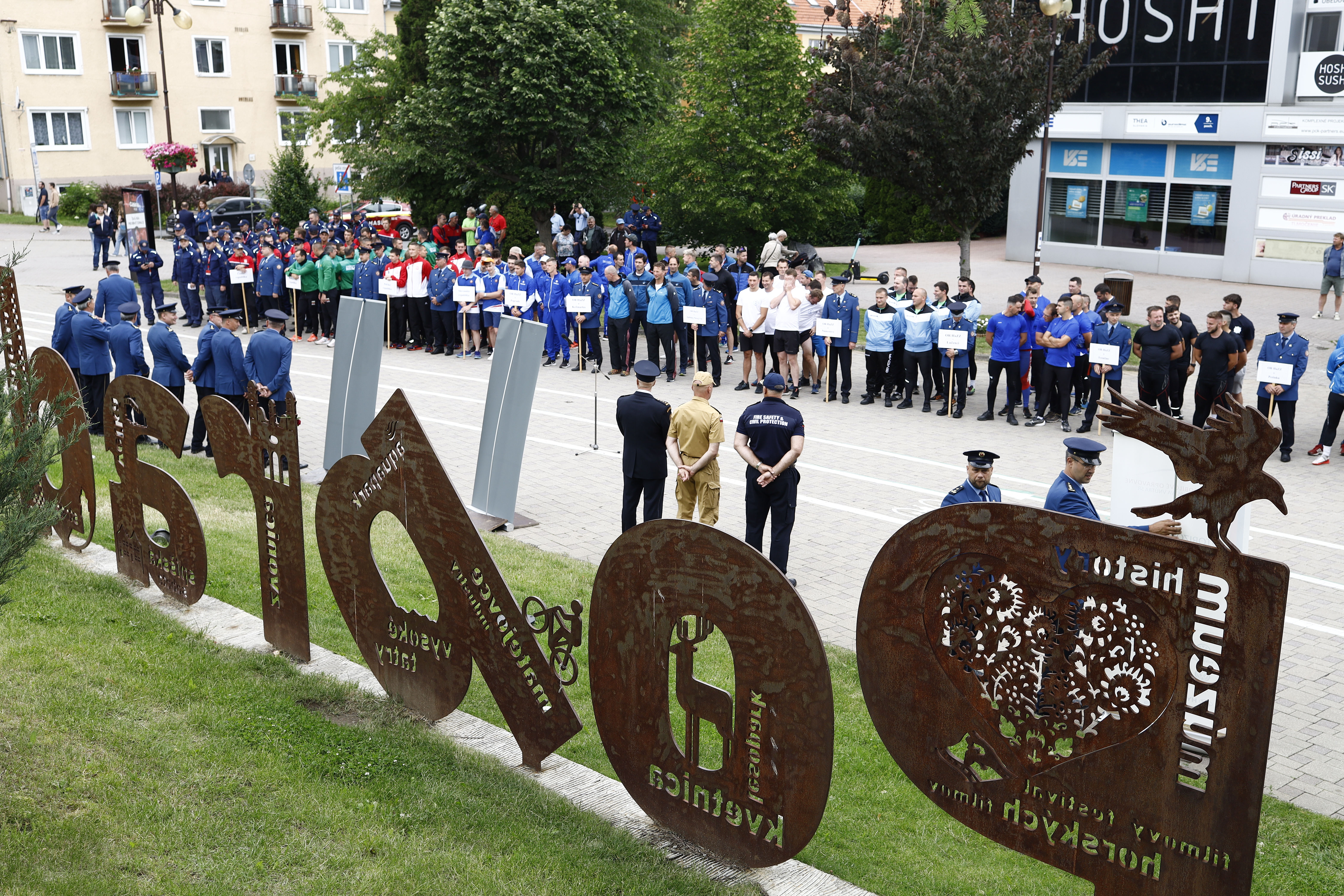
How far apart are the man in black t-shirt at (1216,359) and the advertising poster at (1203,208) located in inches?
656

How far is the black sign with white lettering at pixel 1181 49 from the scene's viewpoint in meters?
29.0

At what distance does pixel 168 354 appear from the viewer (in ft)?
49.1

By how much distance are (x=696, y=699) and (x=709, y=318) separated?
1484cm

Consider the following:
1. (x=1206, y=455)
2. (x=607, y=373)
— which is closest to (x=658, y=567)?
(x=1206, y=455)

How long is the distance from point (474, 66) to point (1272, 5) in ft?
63.1

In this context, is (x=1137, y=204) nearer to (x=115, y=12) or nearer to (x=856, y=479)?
(x=856, y=479)

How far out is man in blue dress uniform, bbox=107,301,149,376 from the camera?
49.6 feet

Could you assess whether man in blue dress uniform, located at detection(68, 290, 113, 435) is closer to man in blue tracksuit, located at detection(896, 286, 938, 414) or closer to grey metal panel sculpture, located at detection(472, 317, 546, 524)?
grey metal panel sculpture, located at detection(472, 317, 546, 524)

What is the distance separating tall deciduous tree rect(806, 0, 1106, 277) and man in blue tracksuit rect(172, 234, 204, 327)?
1363 cm

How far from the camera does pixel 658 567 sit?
5965mm

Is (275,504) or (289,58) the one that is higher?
(289,58)

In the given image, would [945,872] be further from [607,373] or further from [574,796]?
[607,373]

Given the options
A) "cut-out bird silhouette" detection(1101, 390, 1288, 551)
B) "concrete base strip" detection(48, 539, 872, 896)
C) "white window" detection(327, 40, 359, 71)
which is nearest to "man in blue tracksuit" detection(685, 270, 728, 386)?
"concrete base strip" detection(48, 539, 872, 896)

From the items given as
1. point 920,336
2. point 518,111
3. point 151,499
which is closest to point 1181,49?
point 518,111
